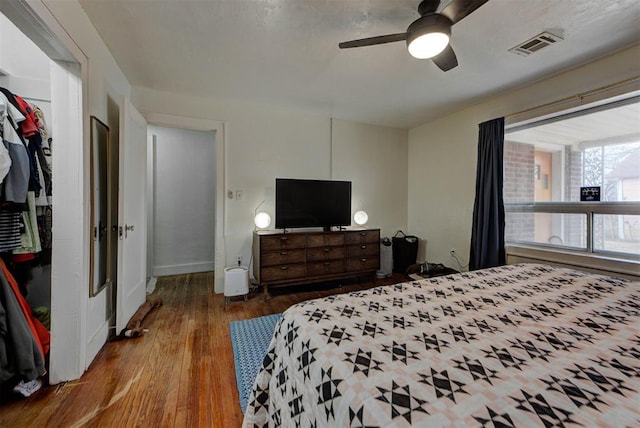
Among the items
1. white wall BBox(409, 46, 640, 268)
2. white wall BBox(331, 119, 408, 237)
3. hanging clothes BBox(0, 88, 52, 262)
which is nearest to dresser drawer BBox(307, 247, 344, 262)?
white wall BBox(331, 119, 408, 237)

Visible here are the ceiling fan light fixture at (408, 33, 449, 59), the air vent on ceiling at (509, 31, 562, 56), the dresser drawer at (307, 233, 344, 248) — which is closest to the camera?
the ceiling fan light fixture at (408, 33, 449, 59)

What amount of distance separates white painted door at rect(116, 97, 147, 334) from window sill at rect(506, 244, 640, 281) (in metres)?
3.98

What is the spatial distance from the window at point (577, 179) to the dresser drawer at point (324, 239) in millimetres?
2013

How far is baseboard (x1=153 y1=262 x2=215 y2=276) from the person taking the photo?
4.04 m

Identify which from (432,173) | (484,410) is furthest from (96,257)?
(432,173)

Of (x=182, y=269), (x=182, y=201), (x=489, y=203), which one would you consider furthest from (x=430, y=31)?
(x=182, y=269)

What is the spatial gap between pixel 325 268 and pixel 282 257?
593 millimetres

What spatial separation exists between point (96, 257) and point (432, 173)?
4.12 metres

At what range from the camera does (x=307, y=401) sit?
32.8 inches

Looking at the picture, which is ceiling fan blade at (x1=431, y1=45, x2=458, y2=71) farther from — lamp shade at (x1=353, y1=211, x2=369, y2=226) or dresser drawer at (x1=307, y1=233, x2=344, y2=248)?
lamp shade at (x1=353, y1=211, x2=369, y2=226)

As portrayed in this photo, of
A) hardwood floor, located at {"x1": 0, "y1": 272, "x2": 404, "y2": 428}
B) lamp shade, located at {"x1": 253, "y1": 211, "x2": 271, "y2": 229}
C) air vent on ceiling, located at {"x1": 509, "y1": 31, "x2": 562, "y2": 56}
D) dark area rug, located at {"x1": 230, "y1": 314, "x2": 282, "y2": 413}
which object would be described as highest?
air vent on ceiling, located at {"x1": 509, "y1": 31, "x2": 562, "y2": 56}

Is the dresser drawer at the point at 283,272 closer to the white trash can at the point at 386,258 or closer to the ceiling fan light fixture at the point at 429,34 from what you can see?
the white trash can at the point at 386,258

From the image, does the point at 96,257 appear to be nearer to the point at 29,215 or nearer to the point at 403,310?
the point at 29,215

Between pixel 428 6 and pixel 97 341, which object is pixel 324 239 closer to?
pixel 97 341
